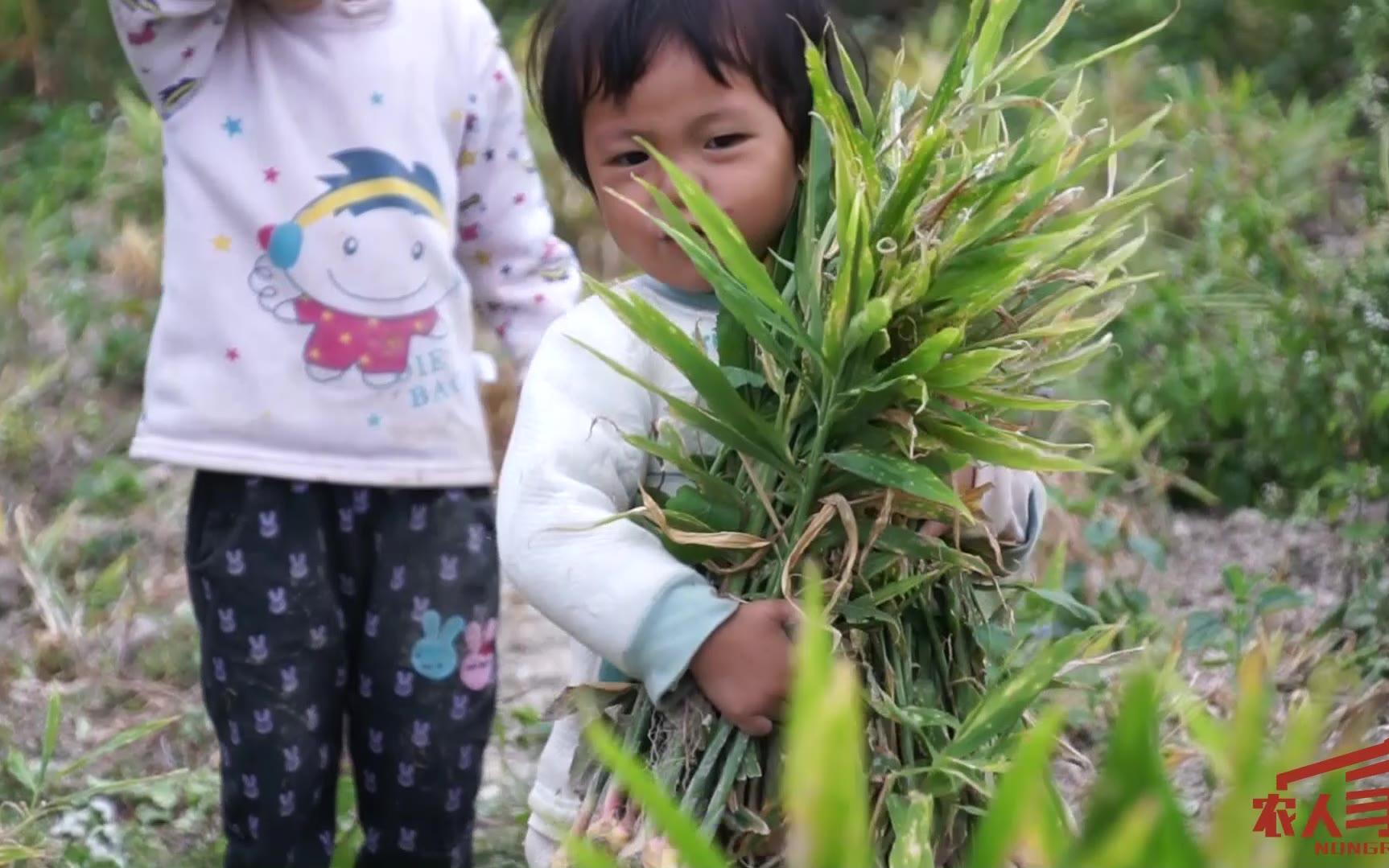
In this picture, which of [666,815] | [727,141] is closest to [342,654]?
[727,141]

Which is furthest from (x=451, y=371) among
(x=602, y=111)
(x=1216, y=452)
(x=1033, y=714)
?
(x=1216, y=452)

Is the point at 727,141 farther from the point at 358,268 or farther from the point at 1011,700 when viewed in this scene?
the point at 358,268

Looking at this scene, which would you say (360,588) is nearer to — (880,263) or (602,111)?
(602,111)

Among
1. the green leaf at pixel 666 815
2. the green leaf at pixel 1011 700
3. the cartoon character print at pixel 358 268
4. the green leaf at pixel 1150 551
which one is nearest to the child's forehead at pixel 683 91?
the green leaf at pixel 1011 700

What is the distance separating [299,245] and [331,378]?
0.17 metres

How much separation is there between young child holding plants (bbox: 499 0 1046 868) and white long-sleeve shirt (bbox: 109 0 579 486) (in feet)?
2.00

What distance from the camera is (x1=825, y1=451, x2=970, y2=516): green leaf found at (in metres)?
1.31

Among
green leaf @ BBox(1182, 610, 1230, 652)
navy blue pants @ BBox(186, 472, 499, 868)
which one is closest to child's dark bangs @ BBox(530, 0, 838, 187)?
navy blue pants @ BBox(186, 472, 499, 868)

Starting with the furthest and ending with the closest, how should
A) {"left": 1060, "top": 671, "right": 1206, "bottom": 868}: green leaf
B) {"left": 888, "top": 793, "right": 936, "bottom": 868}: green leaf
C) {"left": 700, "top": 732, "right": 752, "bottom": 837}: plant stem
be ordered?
{"left": 700, "top": 732, "right": 752, "bottom": 837}: plant stem → {"left": 888, "top": 793, "right": 936, "bottom": 868}: green leaf → {"left": 1060, "top": 671, "right": 1206, "bottom": 868}: green leaf

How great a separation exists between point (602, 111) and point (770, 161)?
16cm

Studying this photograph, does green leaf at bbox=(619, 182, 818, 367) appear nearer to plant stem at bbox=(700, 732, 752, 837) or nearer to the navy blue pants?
plant stem at bbox=(700, 732, 752, 837)

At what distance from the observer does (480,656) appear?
2346 mm

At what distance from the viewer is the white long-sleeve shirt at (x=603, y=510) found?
139 cm

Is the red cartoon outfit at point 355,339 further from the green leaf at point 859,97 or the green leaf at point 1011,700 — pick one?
the green leaf at point 1011,700
